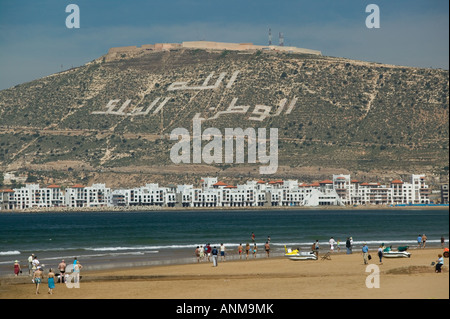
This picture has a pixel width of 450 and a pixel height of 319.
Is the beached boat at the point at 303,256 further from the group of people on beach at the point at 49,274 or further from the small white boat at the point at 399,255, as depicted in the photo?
the group of people on beach at the point at 49,274

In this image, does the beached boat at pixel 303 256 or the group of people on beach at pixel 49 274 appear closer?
the group of people on beach at pixel 49 274

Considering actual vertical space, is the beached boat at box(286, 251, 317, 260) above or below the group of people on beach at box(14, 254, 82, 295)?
below

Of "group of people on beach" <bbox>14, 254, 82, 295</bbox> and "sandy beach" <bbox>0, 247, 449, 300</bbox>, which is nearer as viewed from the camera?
"sandy beach" <bbox>0, 247, 449, 300</bbox>

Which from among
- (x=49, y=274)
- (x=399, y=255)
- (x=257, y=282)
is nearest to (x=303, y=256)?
(x=399, y=255)

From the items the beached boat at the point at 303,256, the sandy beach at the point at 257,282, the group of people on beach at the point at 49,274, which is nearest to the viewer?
the sandy beach at the point at 257,282

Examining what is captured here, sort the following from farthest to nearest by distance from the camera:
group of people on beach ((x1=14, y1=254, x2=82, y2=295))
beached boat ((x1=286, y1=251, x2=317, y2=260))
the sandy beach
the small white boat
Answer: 1. beached boat ((x1=286, y1=251, x2=317, y2=260))
2. the small white boat
3. group of people on beach ((x1=14, y1=254, x2=82, y2=295))
4. the sandy beach

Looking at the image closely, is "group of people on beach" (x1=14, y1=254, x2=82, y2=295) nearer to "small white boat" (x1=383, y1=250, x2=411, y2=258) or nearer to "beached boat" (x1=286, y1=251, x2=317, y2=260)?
"beached boat" (x1=286, y1=251, x2=317, y2=260)

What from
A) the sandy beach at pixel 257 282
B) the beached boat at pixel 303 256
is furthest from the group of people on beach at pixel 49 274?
the beached boat at pixel 303 256

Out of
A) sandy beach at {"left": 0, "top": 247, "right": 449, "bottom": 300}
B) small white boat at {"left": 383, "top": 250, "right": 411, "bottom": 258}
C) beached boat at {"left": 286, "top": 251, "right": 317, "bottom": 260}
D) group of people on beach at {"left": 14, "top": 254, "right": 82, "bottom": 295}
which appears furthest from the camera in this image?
beached boat at {"left": 286, "top": 251, "right": 317, "bottom": 260}

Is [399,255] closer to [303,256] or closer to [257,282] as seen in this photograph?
[303,256]

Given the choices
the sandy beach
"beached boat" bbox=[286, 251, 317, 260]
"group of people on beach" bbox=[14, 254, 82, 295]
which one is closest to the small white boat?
the sandy beach
